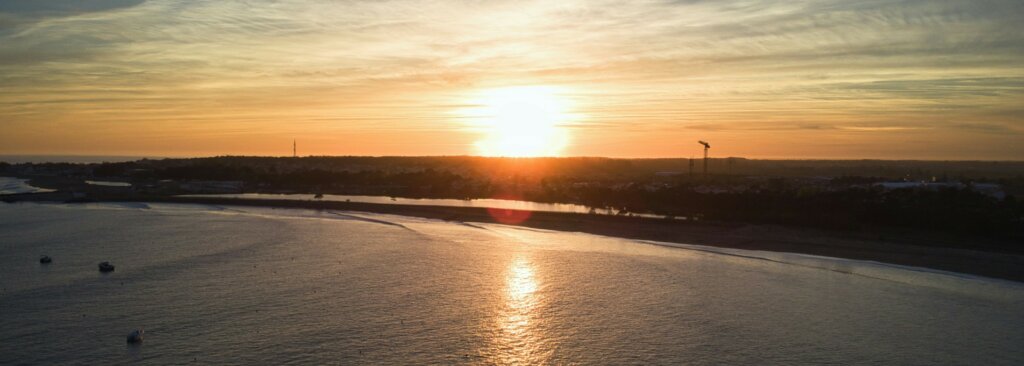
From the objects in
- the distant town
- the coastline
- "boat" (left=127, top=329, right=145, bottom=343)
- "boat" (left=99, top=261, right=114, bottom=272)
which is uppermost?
the distant town

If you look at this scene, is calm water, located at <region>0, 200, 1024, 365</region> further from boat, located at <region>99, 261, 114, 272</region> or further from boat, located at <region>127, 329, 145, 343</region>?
boat, located at <region>99, 261, 114, 272</region>

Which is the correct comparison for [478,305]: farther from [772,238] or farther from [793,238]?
[793,238]

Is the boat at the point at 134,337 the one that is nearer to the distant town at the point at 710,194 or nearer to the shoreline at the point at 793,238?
the shoreline at the point at 793,238

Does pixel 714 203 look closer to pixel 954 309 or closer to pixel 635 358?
pixel 954 309

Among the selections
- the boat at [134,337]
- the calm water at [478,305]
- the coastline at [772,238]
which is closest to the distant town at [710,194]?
the coastline at [772,238]

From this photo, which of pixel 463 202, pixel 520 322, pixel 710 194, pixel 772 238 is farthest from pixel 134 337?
pixel 710 194

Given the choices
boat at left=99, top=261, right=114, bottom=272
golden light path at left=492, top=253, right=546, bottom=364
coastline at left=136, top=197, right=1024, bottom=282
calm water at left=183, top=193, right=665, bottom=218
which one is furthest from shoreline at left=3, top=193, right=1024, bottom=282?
boat at left=99, top=261, right=114, bottom=272
